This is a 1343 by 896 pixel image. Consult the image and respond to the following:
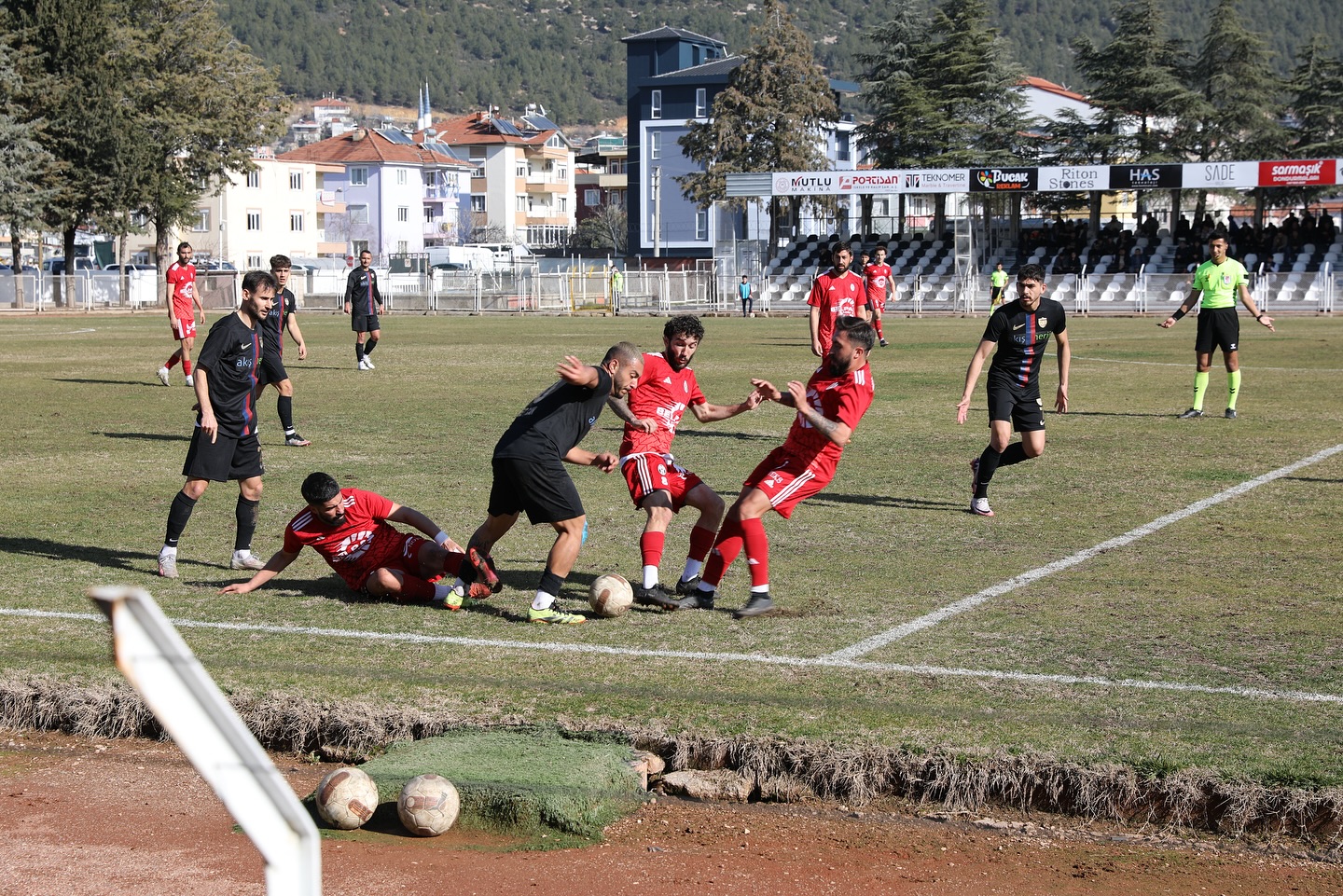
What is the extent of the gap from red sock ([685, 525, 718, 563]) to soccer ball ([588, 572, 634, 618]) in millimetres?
634

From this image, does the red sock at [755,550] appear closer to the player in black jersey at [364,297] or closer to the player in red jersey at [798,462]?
the player in red jersey at [798,462]

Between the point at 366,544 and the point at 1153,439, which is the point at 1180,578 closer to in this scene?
the point at 366,544

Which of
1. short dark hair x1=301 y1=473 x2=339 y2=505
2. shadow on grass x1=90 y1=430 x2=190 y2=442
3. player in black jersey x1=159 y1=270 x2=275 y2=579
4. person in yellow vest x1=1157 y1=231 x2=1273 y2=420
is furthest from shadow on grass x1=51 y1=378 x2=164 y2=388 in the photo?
short dark hair x1=301 y1=473 x2=339 y2=505

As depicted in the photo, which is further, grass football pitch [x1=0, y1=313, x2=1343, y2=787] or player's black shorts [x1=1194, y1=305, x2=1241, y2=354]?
player's black shorts [x1=1194, y1=305, x2=1241, y2=354]

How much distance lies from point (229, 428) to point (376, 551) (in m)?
1.48

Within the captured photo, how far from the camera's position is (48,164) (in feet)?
178

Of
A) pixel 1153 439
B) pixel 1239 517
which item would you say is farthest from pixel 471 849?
pixel 1153 439

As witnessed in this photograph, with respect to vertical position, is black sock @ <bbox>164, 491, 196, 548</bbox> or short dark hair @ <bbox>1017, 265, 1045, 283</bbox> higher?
short dark hair @ <bbox>1017, 265, 1045, 283</bbox>

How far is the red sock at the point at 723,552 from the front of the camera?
763 cm

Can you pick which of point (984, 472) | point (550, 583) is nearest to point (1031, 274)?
point (984, 472)

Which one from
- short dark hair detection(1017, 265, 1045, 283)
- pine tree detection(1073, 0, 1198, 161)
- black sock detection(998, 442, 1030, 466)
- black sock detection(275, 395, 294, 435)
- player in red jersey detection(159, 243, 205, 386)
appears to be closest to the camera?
short dark hair detection(1017, 265, 1045, 283)

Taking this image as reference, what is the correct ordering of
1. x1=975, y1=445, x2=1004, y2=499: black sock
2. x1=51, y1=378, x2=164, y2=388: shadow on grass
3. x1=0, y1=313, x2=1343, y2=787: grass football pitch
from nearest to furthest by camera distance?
x1=0, y1=313, x2=1343, y2=787: grass football pitch < x1=975, y1=445, x2=1004, y2=499: black sock < x1=51, y1=378, x2=164, y2=388: shadow on grass

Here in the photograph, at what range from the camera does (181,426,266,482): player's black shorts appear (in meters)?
8.55

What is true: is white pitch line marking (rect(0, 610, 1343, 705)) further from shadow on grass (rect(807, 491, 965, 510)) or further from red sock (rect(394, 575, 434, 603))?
shadow on grass (rect(807, 491, 965, 510))
